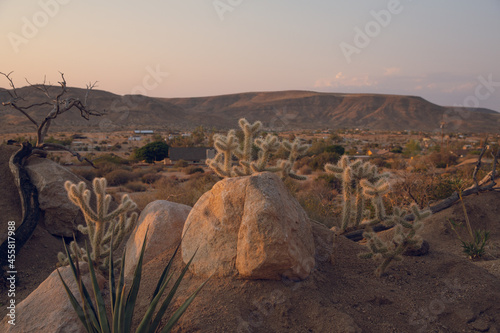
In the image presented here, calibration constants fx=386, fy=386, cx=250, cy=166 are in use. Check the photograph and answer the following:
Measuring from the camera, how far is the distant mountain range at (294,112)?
80444 millimetres

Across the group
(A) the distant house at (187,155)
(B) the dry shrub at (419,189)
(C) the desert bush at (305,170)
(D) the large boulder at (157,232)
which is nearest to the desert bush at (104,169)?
(A) the distant house at (187,155)

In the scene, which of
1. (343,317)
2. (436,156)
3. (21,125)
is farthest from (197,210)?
(21,125)

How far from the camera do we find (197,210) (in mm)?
4309

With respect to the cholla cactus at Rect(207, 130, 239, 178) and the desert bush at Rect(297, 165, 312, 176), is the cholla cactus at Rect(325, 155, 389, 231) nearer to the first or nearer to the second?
the cholla cactus at Rect(207, 130, 239, 178)

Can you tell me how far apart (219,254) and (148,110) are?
288ft

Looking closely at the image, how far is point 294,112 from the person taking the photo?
106 meters

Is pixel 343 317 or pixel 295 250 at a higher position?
pixel 295 250

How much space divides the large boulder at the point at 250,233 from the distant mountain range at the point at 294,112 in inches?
2601

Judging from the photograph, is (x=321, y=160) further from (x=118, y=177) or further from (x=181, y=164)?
(x=118, y=177)

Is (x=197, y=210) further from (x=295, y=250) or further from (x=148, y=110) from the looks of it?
(x=148, y=110)

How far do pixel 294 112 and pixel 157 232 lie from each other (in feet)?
338

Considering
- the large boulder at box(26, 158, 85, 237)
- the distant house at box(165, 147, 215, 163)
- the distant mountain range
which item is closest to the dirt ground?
the large boulder at box(26, 158, 85, 237)

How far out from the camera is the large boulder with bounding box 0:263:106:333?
11.7 ft

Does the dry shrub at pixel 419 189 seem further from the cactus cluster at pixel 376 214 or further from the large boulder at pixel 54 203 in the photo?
the large boulder at pixel 54 203
